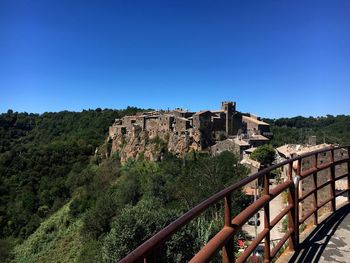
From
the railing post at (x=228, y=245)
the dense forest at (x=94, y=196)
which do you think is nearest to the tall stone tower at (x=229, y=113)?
the dense forest at (x=94, y=196)

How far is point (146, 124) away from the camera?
54625mm

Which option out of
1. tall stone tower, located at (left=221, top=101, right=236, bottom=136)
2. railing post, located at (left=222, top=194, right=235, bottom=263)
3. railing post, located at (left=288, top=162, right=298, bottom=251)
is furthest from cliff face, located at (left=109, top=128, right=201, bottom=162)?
railing post, located at (left=222, top=194, right=235, bottom=263)

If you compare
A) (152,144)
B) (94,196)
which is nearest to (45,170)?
(94,196)

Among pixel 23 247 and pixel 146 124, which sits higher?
pixel 146 124

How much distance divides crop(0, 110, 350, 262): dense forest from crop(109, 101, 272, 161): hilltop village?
1.95 metres

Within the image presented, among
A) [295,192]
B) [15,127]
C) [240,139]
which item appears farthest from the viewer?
[15,127]

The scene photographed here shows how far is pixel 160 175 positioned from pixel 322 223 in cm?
3318

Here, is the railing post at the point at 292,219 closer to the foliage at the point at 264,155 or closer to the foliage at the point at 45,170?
the foliage at the point at 264,155

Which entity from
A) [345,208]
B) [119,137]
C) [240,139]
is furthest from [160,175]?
[345,208]

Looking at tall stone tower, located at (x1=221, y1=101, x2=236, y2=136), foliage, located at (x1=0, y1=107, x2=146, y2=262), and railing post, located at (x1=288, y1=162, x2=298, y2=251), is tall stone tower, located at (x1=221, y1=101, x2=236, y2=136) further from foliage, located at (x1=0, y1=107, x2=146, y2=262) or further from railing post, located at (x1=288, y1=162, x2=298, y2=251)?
railing post, located at (x1=288, y1=162, x2=298, y2=251)

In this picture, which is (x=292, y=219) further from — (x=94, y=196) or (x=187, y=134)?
(x=94, y=196)

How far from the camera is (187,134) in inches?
1784

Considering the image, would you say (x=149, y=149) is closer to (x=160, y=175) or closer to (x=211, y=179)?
(x=160, y=175)

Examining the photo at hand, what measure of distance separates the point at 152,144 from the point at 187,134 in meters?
7.47
